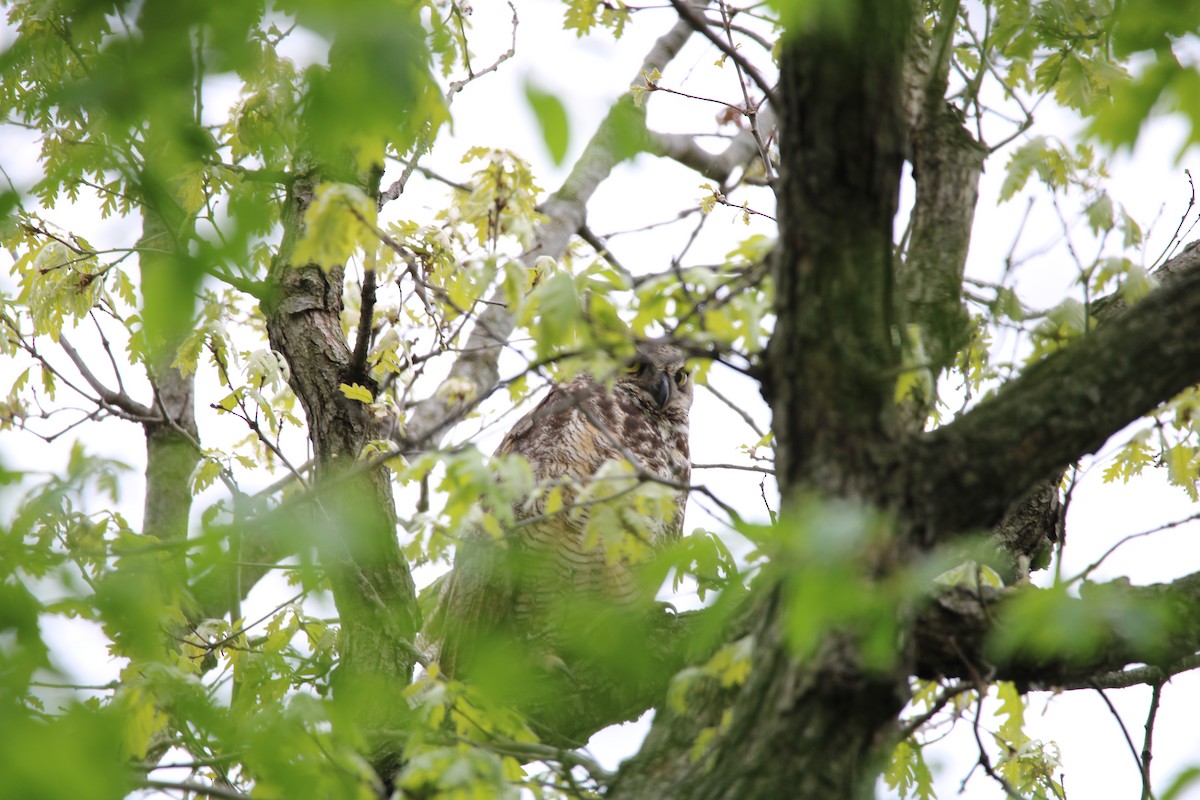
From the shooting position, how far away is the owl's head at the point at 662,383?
217 inches

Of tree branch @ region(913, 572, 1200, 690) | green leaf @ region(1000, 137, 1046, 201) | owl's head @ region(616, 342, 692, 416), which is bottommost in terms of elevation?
tree branch @ region(913, 572, 1200, 690)

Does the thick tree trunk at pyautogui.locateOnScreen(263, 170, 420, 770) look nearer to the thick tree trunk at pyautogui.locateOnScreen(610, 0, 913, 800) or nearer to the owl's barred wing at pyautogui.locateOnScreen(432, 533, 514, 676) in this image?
the owl's barred wing at pyautogui.locateOnScreen(432, 533, 514, 676)

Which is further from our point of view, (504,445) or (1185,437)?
(504,445)

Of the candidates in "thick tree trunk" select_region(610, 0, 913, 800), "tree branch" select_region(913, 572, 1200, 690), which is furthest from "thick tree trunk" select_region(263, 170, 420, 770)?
"tree branch" select_region(913, 572, 1200, 690)

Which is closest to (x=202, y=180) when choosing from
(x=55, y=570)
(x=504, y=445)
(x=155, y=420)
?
(x=155, y=420)

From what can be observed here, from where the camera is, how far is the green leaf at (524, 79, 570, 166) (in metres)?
1.45

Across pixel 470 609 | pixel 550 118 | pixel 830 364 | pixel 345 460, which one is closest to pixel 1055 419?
pixel 830 364

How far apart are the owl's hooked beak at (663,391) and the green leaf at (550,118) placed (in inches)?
160

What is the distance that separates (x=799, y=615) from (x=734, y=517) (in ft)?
1.75

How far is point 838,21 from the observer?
157 cm

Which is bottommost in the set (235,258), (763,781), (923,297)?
(763,781)

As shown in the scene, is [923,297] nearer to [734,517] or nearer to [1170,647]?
[734,517]

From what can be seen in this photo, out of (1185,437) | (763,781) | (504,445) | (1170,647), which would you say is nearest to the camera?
(763,781)

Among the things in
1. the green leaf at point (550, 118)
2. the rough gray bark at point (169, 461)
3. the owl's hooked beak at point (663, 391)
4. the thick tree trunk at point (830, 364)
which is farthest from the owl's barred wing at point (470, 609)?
the green leaf at point (550, 118)
